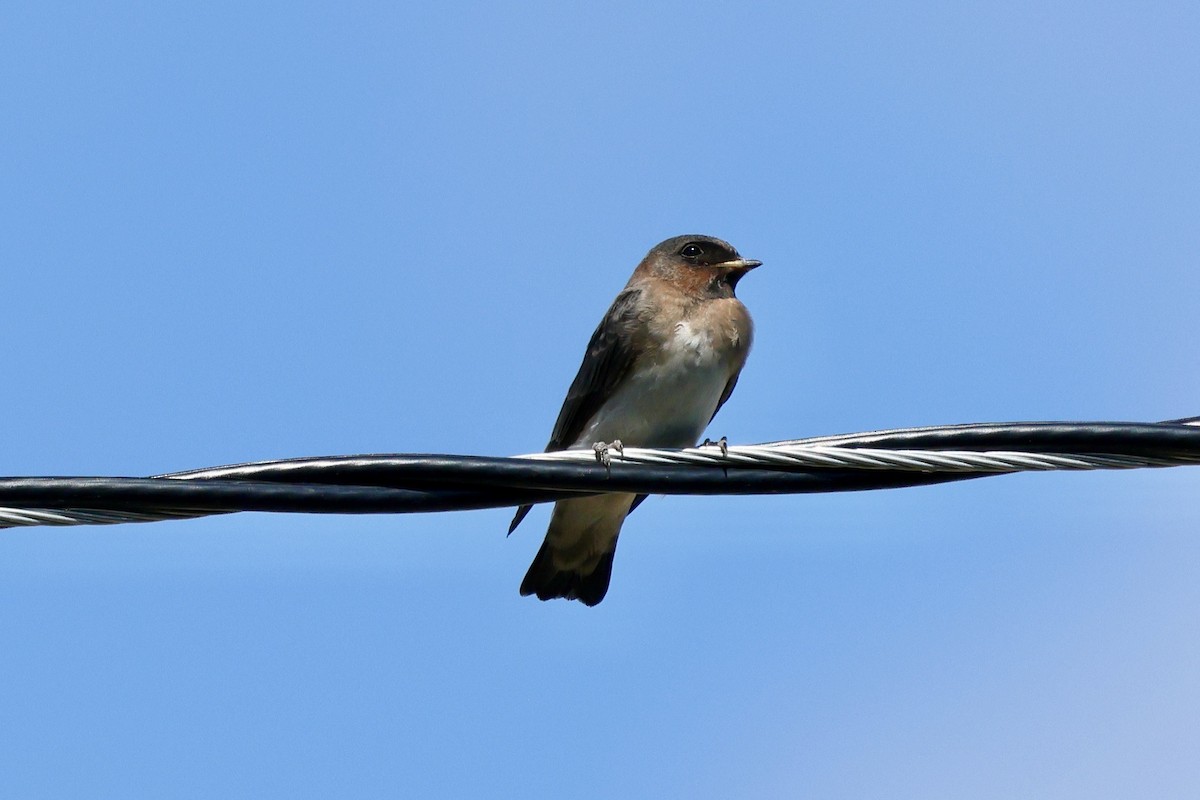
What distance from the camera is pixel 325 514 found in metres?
4.46

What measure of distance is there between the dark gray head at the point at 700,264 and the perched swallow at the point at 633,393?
0.10 m

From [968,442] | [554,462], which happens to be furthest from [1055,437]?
[554,462]

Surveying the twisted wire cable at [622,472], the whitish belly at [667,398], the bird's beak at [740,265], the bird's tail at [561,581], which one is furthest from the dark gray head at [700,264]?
the twisted wire cable at [622,472]

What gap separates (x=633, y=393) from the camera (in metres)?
8.03

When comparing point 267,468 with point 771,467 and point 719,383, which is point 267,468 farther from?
point 719,383

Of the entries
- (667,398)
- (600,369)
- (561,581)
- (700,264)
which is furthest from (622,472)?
(700,264)

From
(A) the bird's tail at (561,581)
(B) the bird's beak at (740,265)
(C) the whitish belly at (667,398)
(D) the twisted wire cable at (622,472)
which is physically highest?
(B) the bird's beak at (740,265)

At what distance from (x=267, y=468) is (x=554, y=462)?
2.89 feet

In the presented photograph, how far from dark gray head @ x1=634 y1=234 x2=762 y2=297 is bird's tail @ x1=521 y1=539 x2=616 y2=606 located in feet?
5.45

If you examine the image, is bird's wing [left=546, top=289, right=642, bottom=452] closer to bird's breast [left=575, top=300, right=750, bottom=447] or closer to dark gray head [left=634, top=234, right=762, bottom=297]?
bird's breast [left=575, top=300, right=750, bottom=447]

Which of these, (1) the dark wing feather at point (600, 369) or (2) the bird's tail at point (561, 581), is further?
(2) the bird's tail at point (561, 581)

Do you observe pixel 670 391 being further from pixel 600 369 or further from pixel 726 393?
pixel 726 393

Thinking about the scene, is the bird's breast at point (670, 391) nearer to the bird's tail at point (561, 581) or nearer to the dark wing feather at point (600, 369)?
the dark wing feather at point (600, 369)

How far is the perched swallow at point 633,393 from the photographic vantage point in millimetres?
8023
